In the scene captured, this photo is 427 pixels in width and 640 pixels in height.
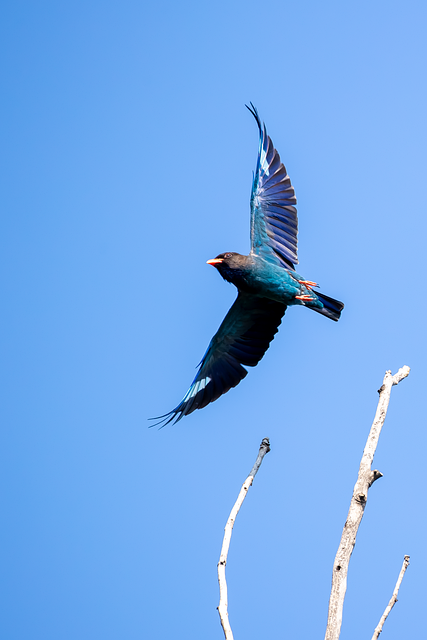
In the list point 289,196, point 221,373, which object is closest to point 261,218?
point 289,196

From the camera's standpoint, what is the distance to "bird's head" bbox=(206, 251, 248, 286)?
7.32 m

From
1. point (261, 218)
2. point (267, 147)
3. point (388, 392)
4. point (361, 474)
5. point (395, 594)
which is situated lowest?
point (395, 594)

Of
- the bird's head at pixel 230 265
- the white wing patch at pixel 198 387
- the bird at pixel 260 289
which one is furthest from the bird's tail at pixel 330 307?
the white wing patch at pixel 198 387

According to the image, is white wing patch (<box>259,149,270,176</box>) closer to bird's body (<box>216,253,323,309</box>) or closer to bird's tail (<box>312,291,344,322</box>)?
bird's body (<box>216,253,323,309</box>)

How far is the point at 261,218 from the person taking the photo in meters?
7.61

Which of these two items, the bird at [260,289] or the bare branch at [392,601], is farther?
the bird at [260,289]

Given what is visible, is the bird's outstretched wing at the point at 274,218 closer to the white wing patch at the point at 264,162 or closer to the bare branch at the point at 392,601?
the white wing patch at the point at 264,162

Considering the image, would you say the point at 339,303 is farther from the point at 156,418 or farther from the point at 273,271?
the point at 156,418

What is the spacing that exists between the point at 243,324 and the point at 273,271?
0.97 metres

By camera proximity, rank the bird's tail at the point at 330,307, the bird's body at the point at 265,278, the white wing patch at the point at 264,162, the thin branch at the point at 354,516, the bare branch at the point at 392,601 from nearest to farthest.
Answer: the bare branch at the point at 392,601
the thin branch at the point at 354,516
the bird's body at the point at 265,278
the bird's tail at the point at 330,307
the white wing patch at the point at 264,162

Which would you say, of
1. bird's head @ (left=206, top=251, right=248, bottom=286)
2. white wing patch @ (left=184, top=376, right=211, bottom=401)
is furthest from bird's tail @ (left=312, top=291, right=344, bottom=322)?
white wing patch @ (left=184, top=376, right=211, bottom=401)

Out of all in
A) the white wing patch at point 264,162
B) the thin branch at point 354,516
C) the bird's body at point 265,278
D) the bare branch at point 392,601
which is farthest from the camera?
the white wing patch at point 264,162

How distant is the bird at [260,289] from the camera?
734 cm

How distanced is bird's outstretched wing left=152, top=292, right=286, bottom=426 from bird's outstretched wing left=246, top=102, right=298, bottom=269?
54cm
